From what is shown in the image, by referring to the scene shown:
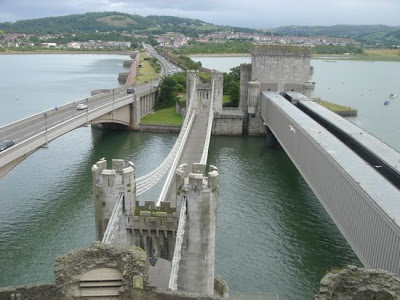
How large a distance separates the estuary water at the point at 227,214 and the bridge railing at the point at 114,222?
8.10m

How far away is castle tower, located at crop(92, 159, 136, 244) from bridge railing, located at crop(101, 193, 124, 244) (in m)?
0.18

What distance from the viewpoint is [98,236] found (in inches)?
735

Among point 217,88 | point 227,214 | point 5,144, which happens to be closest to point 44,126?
point 5,144

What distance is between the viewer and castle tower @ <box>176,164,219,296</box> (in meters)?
17.8

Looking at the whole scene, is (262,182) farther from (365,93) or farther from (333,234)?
(365,93)

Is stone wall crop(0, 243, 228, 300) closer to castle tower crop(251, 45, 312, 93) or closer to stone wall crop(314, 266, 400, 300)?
stone wall crop(314, 266, 400, 300)

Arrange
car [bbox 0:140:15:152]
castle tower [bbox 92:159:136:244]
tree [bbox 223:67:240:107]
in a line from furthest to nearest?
1. tree [bbox 223:67:240:107]
2. car [bbox 0:140:15:152]
3. castle tower [bbox 92:159:136:244]

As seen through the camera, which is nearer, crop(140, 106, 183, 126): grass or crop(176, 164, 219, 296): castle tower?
crop(176, 164, 219, 296): castle tower

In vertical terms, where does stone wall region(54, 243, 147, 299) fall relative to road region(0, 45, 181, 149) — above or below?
above

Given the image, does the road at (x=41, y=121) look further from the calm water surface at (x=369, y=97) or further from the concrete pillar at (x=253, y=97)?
the calm water surface at (x=369, y=97)

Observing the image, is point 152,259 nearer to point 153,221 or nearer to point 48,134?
point 153,221

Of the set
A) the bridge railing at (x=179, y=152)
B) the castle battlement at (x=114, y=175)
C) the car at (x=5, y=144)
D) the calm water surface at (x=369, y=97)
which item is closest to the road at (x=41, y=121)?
the car at (x=5, y=144)

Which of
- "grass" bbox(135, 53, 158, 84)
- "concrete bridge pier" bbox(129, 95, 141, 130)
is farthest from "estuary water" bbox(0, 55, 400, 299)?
"grass" bbox(135, 53, 158, 84)

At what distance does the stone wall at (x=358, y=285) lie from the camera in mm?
10289
